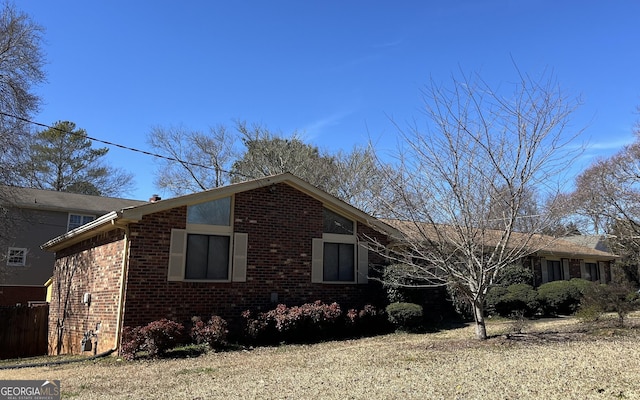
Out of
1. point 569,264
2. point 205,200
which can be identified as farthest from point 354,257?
point 569,264

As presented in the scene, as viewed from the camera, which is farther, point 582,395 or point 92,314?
point 92,314

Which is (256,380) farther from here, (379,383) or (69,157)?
(69,157)

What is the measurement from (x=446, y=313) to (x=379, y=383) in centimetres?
976

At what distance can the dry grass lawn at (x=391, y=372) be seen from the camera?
19.6 ft

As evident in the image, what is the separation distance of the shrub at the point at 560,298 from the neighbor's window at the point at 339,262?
7276 millimetres

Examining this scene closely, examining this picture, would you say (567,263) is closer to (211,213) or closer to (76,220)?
(211,213)

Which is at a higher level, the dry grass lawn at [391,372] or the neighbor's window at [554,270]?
the neighbor's window at [554,270]

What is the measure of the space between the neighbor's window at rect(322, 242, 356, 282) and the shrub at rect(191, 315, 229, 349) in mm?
3768

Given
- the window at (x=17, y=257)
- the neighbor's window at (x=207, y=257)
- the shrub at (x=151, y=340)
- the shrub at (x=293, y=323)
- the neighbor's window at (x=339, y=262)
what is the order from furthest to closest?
the window at (x=17, y=257)
the neighbor's window at (x=339, y=262)
the neighbor's window at (x=207, y=257)
the shrub at (x=293, y=323)
the shrub at (x=151, y=340)

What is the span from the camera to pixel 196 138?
29.7 m

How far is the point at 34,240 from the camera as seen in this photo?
24.5 meters

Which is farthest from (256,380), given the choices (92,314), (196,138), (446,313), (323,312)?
(196,138)

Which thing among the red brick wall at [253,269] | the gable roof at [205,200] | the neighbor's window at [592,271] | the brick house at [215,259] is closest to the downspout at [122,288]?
the brick house at [215,259]

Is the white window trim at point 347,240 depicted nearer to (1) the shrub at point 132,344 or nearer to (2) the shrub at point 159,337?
(2) the shrub at point 159,337
